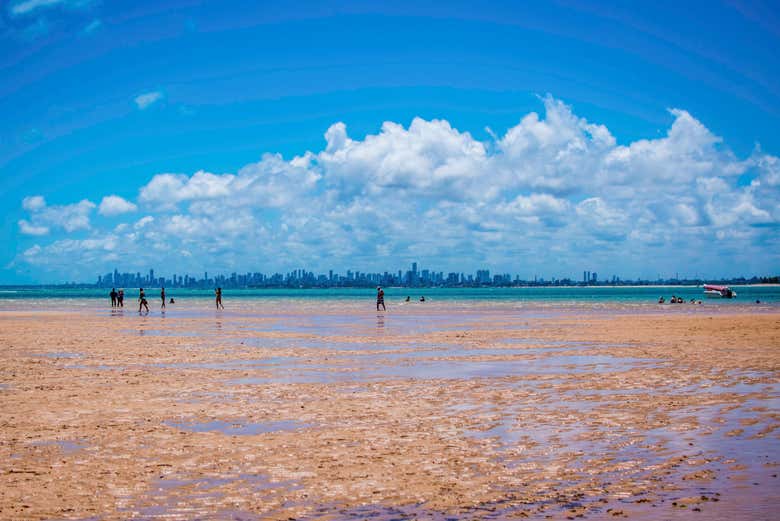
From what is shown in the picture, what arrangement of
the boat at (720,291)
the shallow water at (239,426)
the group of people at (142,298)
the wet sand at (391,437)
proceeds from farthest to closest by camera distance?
the boat at (720,291), the group of people at (142,298), the shallow water at (239,426), the wet sand at (391,437)

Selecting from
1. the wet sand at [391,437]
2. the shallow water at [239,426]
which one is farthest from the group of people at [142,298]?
the shallow water at [239,426]

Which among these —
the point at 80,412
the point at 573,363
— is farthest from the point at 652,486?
the point at 573,363

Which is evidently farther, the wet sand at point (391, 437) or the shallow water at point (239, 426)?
the shallow water at point (239, 426)

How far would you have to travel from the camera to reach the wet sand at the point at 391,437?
807 cm

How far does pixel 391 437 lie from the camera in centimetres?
1150

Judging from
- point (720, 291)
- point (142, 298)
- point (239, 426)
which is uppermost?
point (720, 291)

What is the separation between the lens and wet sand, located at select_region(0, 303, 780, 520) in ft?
26.5

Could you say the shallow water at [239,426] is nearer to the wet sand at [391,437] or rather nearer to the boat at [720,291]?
the wet sand at [391,437]

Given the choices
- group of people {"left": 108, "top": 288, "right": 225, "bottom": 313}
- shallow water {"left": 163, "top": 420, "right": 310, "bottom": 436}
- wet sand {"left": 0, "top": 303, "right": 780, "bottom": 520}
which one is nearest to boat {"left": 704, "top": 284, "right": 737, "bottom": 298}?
group of people {"left": 108, "top": 288, "right": 225, "bottom": 313}

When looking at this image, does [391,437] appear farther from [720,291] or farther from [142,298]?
[720,291]

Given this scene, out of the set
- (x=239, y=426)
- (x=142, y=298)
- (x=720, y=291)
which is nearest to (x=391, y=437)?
(x=239, y=426)

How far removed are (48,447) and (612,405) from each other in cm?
1014

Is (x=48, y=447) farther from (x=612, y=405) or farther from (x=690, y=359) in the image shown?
(x=690, y=359)

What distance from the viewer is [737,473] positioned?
29.9 ft
